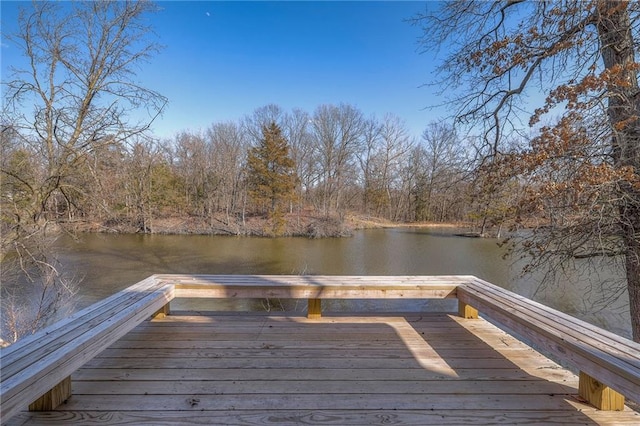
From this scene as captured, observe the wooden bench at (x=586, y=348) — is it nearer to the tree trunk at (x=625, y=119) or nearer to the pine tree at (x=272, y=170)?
the tree trunk at (x=625, y=119)

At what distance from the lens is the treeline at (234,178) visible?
4.75 metres

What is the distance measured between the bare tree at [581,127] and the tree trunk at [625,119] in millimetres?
11

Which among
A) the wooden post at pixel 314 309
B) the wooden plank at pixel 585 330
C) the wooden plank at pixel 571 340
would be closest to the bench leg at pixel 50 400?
the wooden post at pixel 314 309

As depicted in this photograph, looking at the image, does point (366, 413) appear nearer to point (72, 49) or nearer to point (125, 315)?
Answer: point (125, 315)

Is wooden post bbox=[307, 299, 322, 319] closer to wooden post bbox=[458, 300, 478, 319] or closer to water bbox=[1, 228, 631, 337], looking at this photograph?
wooden post bbox=[458, 300, 478, 319]

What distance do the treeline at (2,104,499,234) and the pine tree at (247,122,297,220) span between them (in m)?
0.46

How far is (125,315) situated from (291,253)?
12.0m

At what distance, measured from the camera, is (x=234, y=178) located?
2295cm

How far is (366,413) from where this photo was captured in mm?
1505

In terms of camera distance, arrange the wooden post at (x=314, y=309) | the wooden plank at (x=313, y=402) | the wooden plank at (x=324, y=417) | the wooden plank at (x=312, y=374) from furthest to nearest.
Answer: the wooden post at (x=314, y=309) → the wooden plank at (x=312, y=374) → the wooden plank at (x=313, y=402) → the wooden plank at (x=324, y=417)

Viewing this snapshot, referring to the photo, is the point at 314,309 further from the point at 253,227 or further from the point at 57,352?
the point at 253,227

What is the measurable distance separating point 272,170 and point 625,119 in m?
19.4

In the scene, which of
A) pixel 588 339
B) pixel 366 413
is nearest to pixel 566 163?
pixel 588 339

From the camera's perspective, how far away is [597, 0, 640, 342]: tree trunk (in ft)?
9.45
